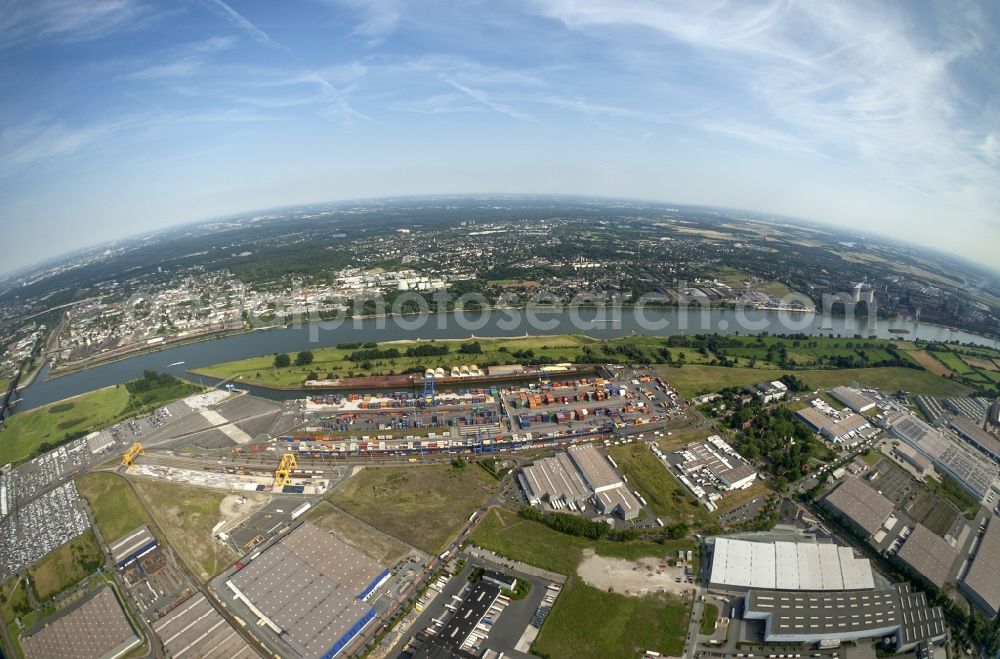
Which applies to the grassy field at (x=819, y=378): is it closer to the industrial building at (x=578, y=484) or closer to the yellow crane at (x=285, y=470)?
the industrial building at (x=578, y=484)

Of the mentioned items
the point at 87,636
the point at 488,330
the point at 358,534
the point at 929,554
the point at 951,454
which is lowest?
the point at 87,636

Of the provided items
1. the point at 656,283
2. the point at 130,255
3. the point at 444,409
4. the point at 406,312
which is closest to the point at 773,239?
the point at 656,283

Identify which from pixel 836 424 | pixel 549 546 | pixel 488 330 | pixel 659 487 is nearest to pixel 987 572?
pixel 836 424

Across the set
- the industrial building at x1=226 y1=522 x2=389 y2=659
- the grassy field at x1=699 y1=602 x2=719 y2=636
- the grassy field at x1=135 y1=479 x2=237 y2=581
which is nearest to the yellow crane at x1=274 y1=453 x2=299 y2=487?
the grassy field at x1=135 y1=479 x2=237 y2=581

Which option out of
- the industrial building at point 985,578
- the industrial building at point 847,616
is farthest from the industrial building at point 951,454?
the industrial building at point 847,616

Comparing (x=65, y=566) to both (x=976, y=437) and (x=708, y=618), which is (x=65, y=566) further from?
(x=976, y=437)

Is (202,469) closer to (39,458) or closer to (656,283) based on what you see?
(39,458)
